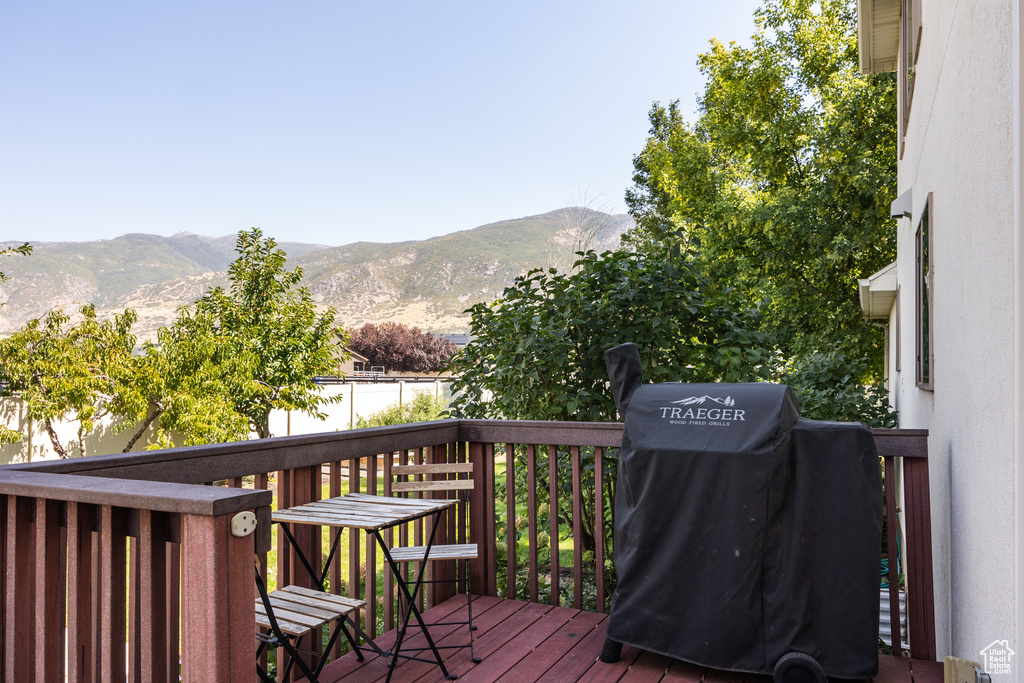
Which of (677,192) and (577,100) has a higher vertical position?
(577,100)

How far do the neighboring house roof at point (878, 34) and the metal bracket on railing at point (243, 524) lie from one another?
6979 mm

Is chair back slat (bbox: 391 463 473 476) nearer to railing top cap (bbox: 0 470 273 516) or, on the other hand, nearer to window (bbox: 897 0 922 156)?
railing top cap (bbox: 0 470 273 516)

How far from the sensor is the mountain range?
146ft

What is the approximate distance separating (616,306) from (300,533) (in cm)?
233

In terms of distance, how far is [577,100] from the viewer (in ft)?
151

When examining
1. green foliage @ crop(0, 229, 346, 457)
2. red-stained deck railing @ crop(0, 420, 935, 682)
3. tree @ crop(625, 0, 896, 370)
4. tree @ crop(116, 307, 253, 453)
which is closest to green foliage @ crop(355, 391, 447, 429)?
green foliage @ crop(0, 229, 346, 457)

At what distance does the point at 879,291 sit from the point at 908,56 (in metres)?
4.12

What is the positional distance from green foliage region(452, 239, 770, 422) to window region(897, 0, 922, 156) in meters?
1.95

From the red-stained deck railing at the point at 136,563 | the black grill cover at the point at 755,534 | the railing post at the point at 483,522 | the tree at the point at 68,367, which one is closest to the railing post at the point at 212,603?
the red-stained deck railing at the point at 136,563

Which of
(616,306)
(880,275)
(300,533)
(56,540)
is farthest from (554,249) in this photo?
(56,540)

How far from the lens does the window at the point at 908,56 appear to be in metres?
4.33

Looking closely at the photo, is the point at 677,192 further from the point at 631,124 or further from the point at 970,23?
the point at 631,124

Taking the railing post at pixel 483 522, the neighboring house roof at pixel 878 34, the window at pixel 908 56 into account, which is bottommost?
the railing post at pixel 483 522

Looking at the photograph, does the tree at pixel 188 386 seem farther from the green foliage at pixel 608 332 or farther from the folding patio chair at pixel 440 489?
the folding patio chair at pixel 440 489
